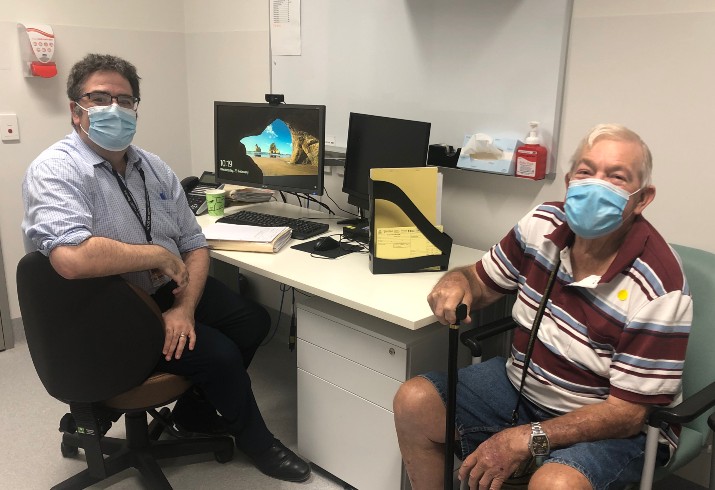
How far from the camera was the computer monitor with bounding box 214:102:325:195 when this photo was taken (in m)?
2.52

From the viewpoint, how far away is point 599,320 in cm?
145

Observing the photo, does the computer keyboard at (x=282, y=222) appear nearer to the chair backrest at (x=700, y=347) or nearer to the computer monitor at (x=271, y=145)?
the computer monitor at (x=271, y=145)

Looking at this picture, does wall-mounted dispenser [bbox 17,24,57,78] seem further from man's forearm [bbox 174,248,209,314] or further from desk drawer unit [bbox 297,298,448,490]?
desk drawer unit [bbox 297,298,448,490]

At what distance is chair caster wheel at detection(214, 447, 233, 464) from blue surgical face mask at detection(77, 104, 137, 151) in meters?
1.11

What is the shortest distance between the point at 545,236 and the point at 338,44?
151cm

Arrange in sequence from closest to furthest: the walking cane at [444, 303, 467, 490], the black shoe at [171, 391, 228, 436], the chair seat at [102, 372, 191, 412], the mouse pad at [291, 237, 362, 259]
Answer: the walking cane at [444, 303, 467, 490]
the chair seat at [102, 372, 191, 412]
the mouse pad at [291, 237, 362, 259]
the black shoe at [171, 391, 228, 436]

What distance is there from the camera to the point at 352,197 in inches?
97.4

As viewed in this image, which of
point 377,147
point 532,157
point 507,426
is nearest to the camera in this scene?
point 507,426

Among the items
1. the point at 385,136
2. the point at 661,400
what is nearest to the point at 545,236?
the point at 661,400

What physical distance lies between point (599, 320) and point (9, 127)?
8.96 feet

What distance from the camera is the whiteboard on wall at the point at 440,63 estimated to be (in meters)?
2.07

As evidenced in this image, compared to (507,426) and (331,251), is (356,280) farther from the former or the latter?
(507,426)

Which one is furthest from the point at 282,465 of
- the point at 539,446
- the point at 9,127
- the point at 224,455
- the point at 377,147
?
the point at 9,127

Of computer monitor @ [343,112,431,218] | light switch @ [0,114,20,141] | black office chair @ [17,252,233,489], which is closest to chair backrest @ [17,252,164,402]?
black office chair @ [17,252,233,489]
